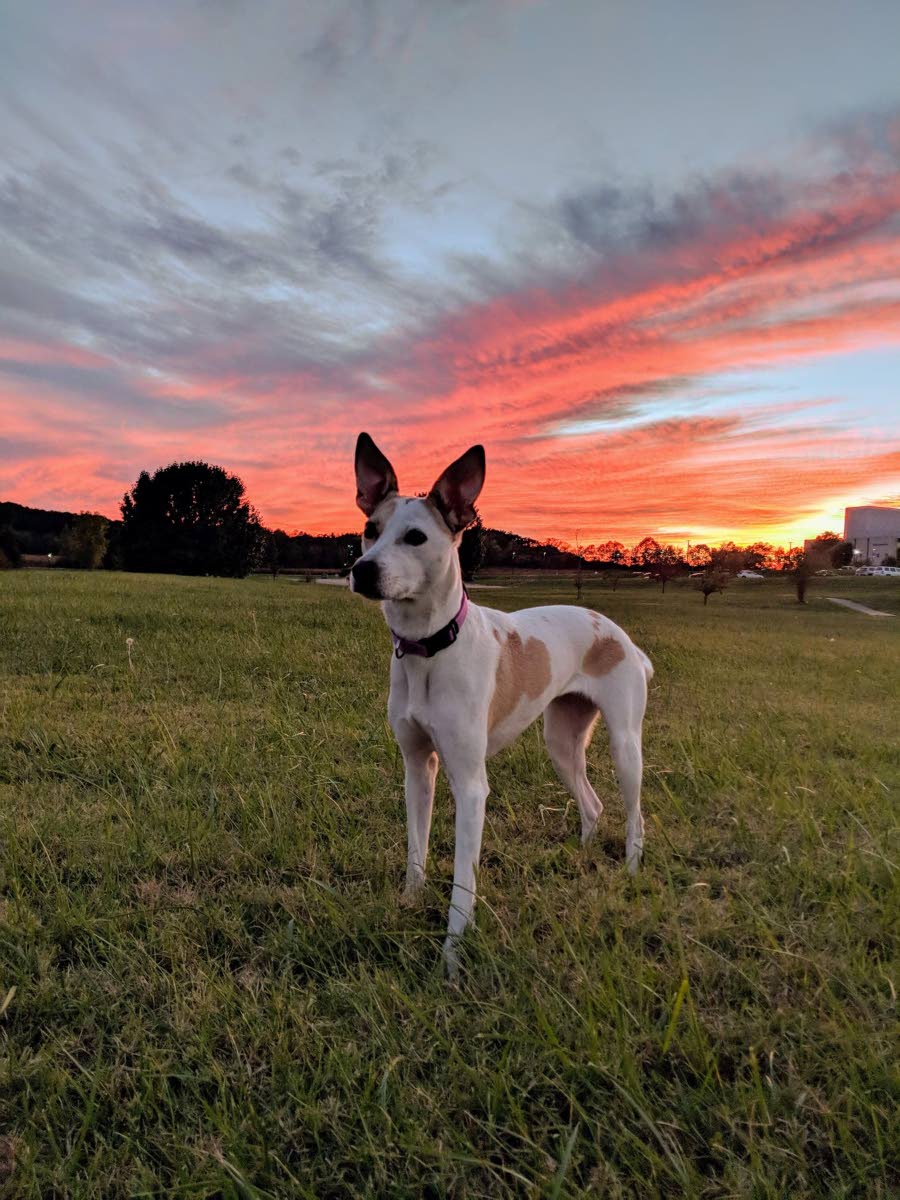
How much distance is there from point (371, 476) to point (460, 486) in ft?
1.86

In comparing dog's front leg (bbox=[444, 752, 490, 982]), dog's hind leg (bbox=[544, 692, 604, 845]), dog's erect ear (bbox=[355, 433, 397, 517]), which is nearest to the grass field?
dog's front leg (bbox=[444, 752, 490, 982])

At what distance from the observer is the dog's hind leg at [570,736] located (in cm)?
474

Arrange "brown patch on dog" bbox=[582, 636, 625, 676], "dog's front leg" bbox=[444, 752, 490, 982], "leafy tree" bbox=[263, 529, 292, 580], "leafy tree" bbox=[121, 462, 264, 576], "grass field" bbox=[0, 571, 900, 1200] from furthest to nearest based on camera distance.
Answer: "leafy tree" bbox=[263, 529, 292, 580], "leafy tree" bbox=[121, 462, 264, 576], "brown patch on dog" bbox=[582, 636, 625, 676], "dog's front leg" bbox=[444, 752, 490, 982], "grass field" bbox=[0, 571, 900, 1200]

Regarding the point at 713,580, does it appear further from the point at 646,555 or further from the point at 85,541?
the point at 85,541

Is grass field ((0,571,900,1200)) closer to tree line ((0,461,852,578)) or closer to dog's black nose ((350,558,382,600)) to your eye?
dog's black nose ((350,558,382,600))

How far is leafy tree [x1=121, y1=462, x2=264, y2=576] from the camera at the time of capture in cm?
5903

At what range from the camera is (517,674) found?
12.8ft

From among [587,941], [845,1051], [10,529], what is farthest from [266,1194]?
[10,529]

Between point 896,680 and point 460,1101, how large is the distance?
47.3 ft

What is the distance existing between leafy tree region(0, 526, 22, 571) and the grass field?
56369mm

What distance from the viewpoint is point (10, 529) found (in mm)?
59625

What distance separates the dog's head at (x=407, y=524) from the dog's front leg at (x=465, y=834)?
3.14ft

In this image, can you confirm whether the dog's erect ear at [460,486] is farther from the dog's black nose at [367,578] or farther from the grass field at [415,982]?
the grass field at [415,982]

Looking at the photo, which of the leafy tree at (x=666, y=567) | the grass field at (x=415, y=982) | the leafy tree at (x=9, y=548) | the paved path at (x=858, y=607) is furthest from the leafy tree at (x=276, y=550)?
the grass field at (x=415, y=982)
